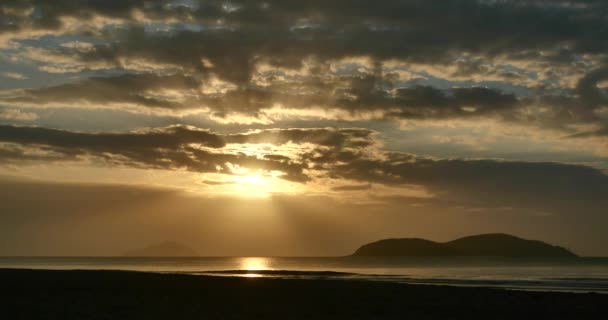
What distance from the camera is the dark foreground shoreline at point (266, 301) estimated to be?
84.6ft

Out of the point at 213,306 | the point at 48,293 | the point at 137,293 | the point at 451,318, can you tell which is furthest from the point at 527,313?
the point at 48,293

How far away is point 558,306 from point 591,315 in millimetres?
3035

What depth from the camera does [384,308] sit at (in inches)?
1179

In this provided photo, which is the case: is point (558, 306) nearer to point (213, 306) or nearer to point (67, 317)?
point (213, 306)

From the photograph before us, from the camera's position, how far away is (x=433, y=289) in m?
41.0

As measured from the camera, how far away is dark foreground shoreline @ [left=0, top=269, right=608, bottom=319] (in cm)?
2580

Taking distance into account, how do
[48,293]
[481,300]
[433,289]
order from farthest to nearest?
[433,289], [481,300], [48,293]

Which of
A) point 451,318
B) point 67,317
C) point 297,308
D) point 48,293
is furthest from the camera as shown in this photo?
point 48,293

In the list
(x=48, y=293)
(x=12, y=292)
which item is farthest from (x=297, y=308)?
(x=12, y=292)

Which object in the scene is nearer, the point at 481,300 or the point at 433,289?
the point at 481,300

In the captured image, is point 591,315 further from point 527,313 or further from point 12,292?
point 12,292

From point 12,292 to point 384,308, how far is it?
19.9m

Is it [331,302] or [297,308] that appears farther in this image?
[331,302]

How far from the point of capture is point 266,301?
103 feet
